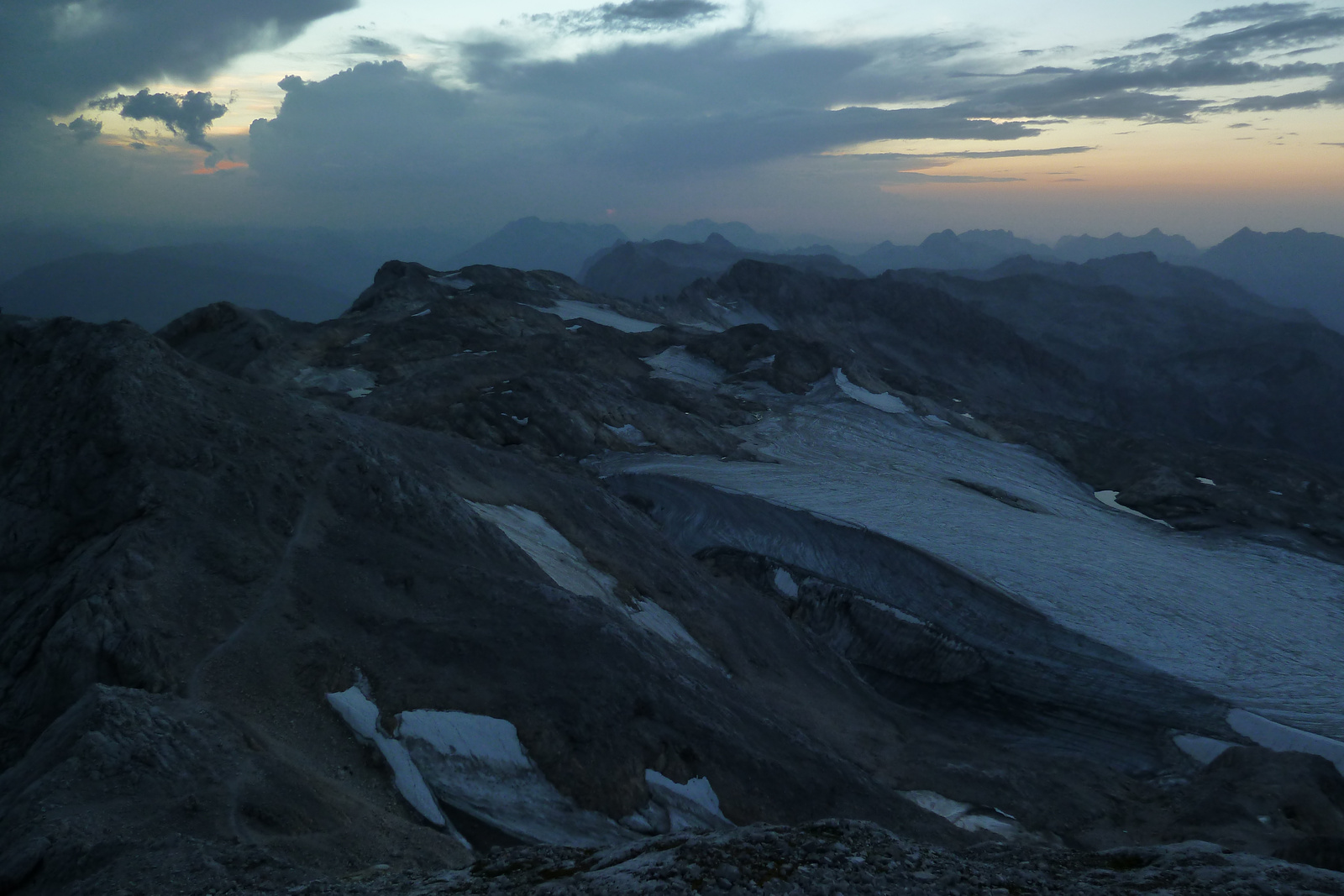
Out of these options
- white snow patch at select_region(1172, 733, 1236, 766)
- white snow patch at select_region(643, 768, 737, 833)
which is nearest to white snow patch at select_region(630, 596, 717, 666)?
white snow patch at select_region(643, 768, 737, 833)

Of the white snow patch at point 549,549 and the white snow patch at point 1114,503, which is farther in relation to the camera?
the white snow patch at point 1114,503

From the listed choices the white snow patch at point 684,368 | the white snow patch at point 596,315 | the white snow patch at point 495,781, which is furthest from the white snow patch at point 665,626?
the white snow patch at point 596,315

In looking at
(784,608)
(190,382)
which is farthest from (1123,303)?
(190,382)

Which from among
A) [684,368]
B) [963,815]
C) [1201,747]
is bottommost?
[1201,747]

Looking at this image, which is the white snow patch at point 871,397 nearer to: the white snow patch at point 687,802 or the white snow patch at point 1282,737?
the white snow patch at point 1282,737

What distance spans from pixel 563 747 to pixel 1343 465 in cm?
12496

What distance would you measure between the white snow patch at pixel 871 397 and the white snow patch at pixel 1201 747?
101 ft

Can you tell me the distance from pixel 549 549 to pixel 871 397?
36.9 meters

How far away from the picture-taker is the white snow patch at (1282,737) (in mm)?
21422

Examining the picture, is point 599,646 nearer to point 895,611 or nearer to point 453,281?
point 895,611

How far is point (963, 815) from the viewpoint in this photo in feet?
62.1

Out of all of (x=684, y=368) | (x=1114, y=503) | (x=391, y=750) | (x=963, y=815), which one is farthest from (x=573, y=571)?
(x=684, y=368)

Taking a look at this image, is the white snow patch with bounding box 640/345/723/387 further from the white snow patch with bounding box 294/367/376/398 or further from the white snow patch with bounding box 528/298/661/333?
the white snow patch with bounding box 294/367/376/398

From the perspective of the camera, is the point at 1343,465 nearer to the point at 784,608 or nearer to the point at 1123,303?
the point at 1123,303
